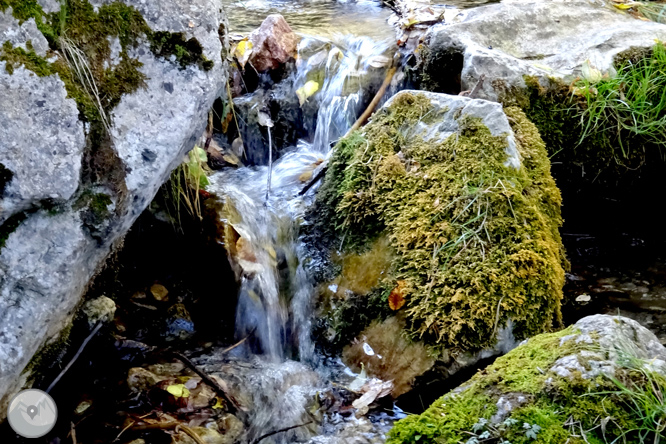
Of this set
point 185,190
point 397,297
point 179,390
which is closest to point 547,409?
point 397,297

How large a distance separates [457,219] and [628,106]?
1.81 m

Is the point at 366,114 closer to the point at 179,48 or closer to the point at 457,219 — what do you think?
the point at 457,219

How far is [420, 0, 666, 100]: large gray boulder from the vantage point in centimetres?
398

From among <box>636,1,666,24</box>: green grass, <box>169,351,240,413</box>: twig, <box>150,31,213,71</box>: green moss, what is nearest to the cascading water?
<box>169,351,240,413</box>: twig

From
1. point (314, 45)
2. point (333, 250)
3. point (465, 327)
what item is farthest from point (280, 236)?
point (314, 45)

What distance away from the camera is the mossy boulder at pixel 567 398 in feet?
5.46

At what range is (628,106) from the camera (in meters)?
3.79

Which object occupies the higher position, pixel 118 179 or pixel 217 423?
pixel 118 179

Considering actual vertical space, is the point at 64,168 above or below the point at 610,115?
above

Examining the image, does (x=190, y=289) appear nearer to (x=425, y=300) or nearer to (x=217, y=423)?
(x=217, y=423)

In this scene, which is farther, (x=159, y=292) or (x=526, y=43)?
(x=526, y=43)

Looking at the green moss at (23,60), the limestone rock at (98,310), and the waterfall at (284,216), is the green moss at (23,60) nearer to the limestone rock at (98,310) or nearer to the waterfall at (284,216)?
the limestone rock at (98,310)

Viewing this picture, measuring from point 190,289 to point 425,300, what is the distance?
64.6 inches

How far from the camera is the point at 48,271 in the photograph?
2.05 meters
